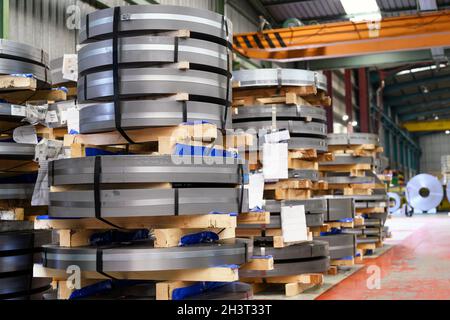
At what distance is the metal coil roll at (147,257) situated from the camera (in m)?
3.89

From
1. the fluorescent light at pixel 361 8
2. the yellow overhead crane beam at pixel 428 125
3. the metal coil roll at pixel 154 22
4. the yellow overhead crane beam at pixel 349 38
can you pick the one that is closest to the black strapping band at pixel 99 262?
the metal coil roll at pixel 154 22

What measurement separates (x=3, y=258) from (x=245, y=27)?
12.3 meters

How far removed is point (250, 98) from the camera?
22.6 feet

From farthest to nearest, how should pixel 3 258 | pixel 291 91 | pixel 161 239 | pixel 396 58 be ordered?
pixel 396 58, pixel 291 91, pixel 3 258, pixel 161 239

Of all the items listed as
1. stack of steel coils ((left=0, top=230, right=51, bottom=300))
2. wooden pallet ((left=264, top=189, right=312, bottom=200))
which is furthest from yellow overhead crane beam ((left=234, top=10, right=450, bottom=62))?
stack of steel coils ((left=0, top=230, right=51, bottom=300))

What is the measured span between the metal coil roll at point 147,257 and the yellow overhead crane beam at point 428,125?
3815 centimetres

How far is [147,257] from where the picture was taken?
389cm

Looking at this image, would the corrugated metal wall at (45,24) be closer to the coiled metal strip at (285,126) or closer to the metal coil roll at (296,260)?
Answer: the coiled metal strip at (285,126)

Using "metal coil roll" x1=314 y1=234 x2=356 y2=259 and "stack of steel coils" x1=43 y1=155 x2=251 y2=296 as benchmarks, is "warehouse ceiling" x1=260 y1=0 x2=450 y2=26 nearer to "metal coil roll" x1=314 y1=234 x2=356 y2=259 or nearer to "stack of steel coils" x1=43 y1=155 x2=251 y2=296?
"metal coil roll" x1=314 y1=234 x2=356 y2=259

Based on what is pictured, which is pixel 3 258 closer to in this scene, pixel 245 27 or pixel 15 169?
pixel 15 169

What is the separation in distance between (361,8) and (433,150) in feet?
107

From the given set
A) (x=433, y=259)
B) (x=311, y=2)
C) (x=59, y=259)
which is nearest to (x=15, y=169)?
(x=59, y=259)

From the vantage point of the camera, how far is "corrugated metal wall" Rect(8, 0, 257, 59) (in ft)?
25.7

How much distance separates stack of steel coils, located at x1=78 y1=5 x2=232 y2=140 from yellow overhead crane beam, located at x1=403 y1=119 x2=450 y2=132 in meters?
37.8
